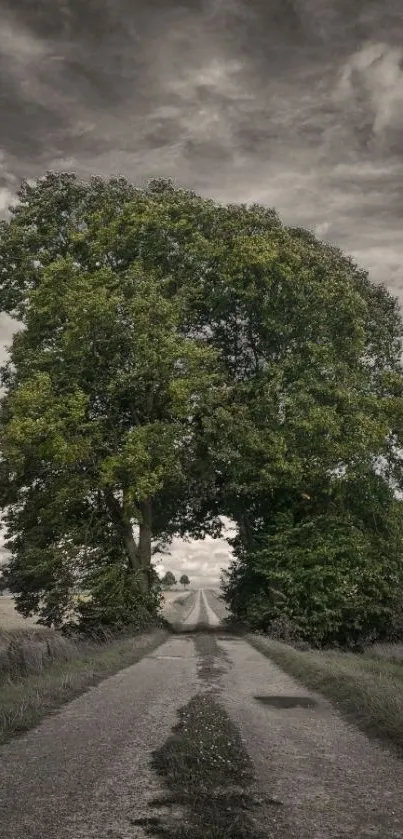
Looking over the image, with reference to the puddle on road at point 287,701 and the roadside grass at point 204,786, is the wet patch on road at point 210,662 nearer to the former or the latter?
the puddle on road at point 287,701

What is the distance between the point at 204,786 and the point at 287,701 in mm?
6630

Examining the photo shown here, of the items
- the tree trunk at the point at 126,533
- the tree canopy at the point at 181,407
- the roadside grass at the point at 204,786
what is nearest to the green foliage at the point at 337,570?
the tree canopy at the point at 181,407

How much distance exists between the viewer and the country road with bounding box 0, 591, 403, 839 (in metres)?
5.90

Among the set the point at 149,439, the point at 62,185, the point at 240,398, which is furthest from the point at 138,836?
the point at 62,185

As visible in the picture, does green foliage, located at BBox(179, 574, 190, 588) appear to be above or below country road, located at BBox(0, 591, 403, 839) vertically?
above

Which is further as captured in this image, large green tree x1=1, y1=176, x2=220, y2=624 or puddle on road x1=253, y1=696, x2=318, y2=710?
large green tree x1=1, y1=176, x2=220, y2=624

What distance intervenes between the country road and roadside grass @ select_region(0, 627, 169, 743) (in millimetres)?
375

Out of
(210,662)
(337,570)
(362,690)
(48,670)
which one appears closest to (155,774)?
(362,690)

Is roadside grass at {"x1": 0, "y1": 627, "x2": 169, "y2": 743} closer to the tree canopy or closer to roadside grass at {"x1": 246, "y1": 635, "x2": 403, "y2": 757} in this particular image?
roadside grass at {"x1": 246, "y1": 635, "x2": 403, "y2": 757}

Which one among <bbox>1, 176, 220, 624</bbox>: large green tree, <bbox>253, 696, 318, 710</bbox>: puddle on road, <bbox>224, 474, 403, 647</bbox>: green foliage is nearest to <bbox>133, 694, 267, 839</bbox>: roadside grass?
<bbox>253, 696, 318, 710</bbox>: puddle on road

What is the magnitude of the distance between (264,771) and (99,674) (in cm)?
911

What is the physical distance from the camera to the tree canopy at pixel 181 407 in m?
27.0

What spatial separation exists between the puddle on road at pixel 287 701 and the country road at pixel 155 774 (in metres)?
0.02

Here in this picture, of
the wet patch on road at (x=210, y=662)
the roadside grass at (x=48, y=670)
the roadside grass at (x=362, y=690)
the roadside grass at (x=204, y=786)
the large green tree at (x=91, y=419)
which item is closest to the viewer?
the roadside grass at (x=204, y=786)
